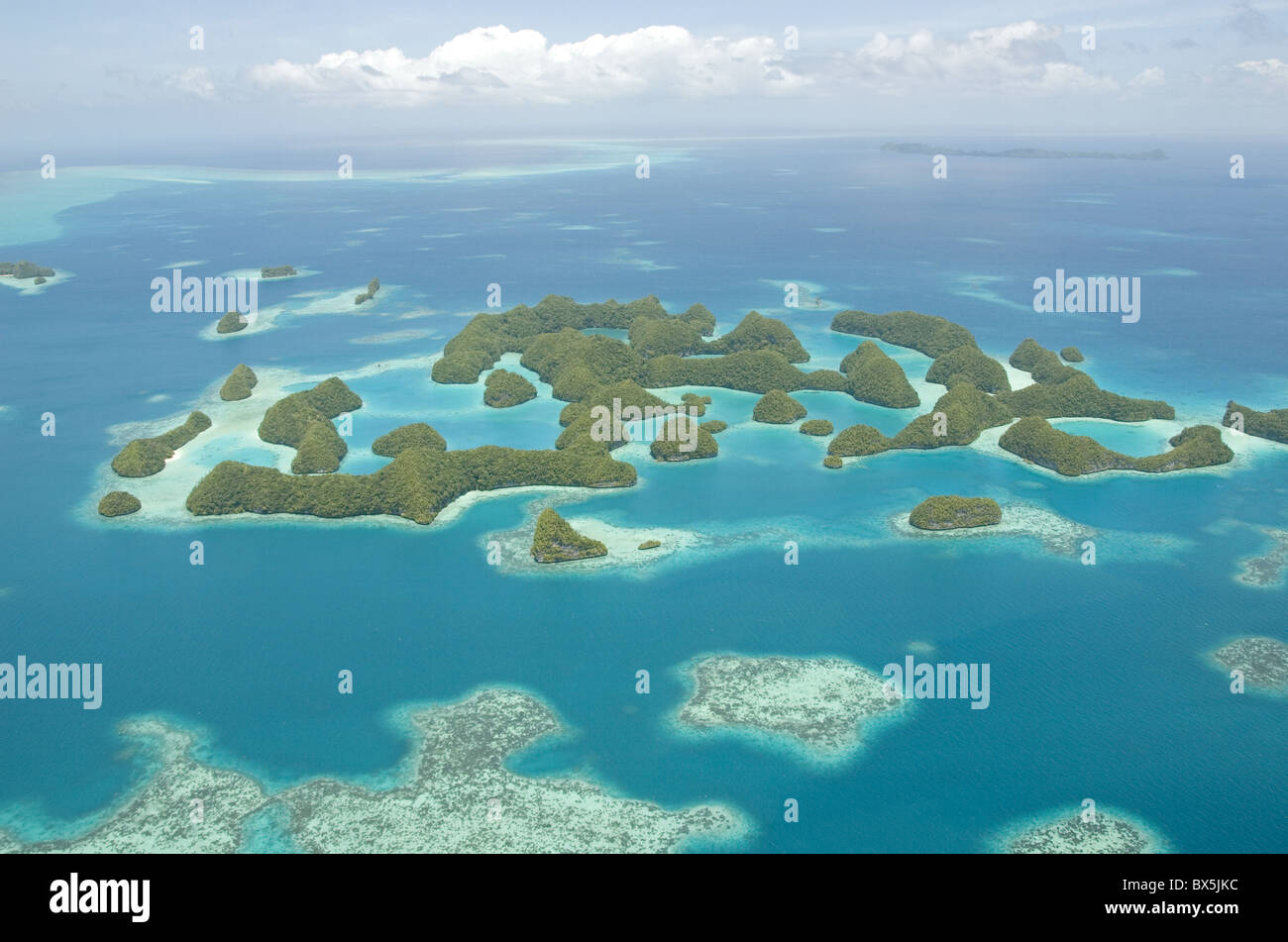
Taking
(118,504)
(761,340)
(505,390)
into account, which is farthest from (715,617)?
(761,340)

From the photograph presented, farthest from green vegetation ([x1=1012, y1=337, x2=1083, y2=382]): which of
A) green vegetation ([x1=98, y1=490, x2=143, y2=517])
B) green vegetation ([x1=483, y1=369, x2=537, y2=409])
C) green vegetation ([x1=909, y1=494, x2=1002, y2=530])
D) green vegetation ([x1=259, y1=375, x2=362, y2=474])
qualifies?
green vegetation ([x1=98, y1=490, x2=143, y2=517])

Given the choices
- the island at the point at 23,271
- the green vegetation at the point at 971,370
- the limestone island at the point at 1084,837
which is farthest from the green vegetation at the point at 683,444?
the island at the point at 23,271

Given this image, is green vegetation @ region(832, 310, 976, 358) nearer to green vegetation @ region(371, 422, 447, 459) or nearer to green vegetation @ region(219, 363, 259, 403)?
green vegetation @ region(371, 422, 447, 459)

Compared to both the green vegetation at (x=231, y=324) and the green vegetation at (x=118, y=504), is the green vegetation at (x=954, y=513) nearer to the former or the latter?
the green vegetation at (x=118, y=504)

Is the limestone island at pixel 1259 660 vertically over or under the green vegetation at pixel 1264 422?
under

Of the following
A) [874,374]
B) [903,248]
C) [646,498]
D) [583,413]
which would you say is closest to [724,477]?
[646,498]

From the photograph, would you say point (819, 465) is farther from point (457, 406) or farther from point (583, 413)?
point (457, 406)
